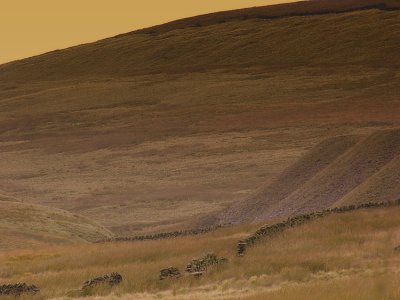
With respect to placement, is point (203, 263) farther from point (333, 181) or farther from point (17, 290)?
point (333, 181)

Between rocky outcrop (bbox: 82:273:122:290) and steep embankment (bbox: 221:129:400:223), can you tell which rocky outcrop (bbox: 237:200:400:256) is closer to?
steep embankment (bbox: 221:129:400:223)

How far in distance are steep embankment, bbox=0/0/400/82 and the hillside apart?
352 mm

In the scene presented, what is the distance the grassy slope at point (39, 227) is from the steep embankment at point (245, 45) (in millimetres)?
85208

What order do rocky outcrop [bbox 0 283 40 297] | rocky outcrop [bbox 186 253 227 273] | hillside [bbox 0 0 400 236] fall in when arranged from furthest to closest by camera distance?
hillside [bbox 0 0 400 236] → rocky outcrop [bbox 186 253 227 273] → rocky outcrop [bbox 0 283 40 297]

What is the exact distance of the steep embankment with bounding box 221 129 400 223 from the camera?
3984 cm

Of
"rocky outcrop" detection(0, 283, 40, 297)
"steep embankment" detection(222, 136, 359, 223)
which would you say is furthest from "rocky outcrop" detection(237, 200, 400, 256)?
"steep embankment" detection(222, 136, 359, 223)

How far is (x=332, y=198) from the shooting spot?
143 feet

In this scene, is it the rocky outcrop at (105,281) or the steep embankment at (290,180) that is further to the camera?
the steep embankment at (290,180)

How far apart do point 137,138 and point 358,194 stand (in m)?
69.3

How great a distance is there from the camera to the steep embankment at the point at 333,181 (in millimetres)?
39844

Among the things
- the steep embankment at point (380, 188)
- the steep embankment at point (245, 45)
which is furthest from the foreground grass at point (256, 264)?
Answer: the steep embankment at point (245, 45)

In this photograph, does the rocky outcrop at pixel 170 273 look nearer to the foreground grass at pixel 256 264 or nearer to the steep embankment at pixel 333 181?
the foreground grass at pixel 256 264

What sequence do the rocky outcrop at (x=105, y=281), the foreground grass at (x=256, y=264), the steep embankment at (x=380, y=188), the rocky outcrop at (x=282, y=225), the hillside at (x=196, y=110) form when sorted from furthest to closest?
1. the hillside at (x=196, y=110)
2. the steep embankment at (x=380, y=188)
3. the rocky outcrop at (x=282, y=225)
4. the rocky outcrop at (x=105, y=281)
5. the foreground grass at (x=256, y=264)

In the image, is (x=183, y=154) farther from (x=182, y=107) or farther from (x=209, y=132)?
(x=182, y=107)
